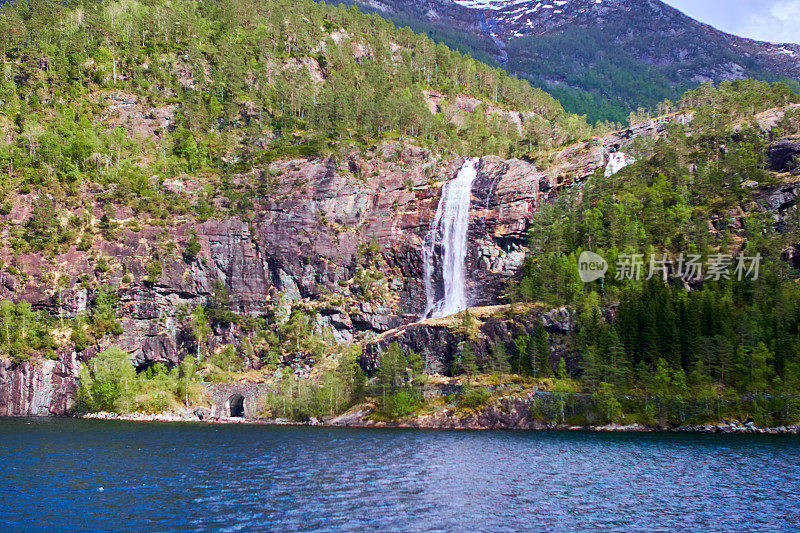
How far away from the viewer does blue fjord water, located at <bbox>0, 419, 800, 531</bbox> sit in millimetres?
36719

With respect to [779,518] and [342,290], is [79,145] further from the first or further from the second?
[779,518]

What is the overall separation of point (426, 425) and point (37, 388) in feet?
275

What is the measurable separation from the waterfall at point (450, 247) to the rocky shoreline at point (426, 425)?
4065 centimetres

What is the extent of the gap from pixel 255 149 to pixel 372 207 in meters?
42.3

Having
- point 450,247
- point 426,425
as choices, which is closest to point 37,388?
point 426,425

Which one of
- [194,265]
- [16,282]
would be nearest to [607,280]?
[194,265]

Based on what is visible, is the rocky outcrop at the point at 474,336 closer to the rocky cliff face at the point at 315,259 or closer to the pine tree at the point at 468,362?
the rocky cliff face at the point at 315,259

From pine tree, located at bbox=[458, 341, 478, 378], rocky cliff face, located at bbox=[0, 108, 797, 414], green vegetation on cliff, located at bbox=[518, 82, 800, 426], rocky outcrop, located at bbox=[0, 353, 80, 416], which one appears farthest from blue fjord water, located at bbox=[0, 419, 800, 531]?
rocky cliff face, located at bbox=[0, 108, 797, 414]

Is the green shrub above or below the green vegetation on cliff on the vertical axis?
below

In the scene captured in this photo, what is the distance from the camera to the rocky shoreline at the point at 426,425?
88.2 metres

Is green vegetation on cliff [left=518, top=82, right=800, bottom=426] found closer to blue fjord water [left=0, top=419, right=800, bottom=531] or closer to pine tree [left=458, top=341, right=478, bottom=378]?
pine tree [left=458, top=341, right=478, bottom=378]

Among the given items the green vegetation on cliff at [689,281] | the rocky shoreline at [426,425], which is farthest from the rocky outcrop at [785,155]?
the rocky shoreline at [426,425]

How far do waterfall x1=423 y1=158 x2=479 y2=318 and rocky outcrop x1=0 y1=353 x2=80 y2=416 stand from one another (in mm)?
83056

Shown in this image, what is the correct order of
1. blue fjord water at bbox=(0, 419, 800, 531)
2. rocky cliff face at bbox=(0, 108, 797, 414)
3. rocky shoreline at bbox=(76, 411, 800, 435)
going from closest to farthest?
blue fjord water at bbox=(0, 419, 800, 531), rocky shoreline at bbox=(76, 411, 800, 435), rocky cliff face at bbox=(0, 108, 797, 414)
